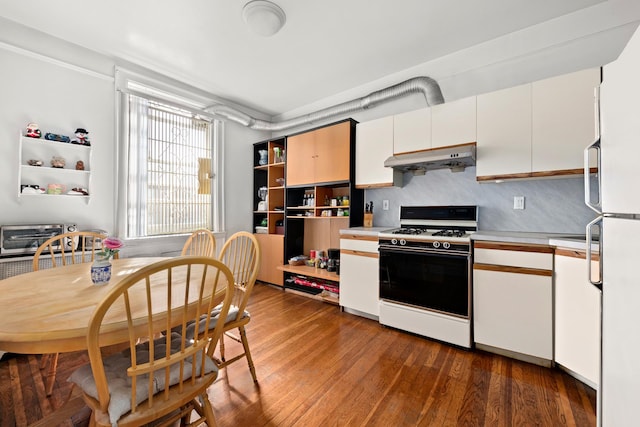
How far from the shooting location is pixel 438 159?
2.41m

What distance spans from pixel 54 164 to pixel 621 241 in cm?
384

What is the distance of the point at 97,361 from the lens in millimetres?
893

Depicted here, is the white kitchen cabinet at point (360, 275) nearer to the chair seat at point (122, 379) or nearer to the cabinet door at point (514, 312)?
the cabinet door at point (514, 312)

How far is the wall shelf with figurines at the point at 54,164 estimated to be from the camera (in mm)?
2338

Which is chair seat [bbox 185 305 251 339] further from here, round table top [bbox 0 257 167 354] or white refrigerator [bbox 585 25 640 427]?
white refrigerator [bbox 585 25 640 427]

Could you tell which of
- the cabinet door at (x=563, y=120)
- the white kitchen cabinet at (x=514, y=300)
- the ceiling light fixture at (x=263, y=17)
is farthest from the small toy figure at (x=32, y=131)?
the cabinet door at (x=563, y=120)

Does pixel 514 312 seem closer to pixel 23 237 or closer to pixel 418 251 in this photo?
pixel 418 251

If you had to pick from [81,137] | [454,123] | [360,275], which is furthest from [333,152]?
[81,137]

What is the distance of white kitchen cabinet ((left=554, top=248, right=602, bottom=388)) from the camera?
Result: 1657 millimetres

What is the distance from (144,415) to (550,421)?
2.00m

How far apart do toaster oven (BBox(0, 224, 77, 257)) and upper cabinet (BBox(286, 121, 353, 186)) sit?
8.06ft

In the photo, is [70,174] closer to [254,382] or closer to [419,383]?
[254,382]

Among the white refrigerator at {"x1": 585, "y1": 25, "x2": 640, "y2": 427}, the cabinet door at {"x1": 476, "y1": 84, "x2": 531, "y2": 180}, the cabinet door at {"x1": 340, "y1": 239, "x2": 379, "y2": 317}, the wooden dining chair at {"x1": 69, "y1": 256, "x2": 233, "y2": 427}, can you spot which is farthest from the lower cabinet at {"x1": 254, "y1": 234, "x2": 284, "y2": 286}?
the white refrigerator at {"x1": 585, "y1": 25, "x2": 640, "y2": 427}

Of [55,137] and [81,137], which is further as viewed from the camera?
[81,137]
